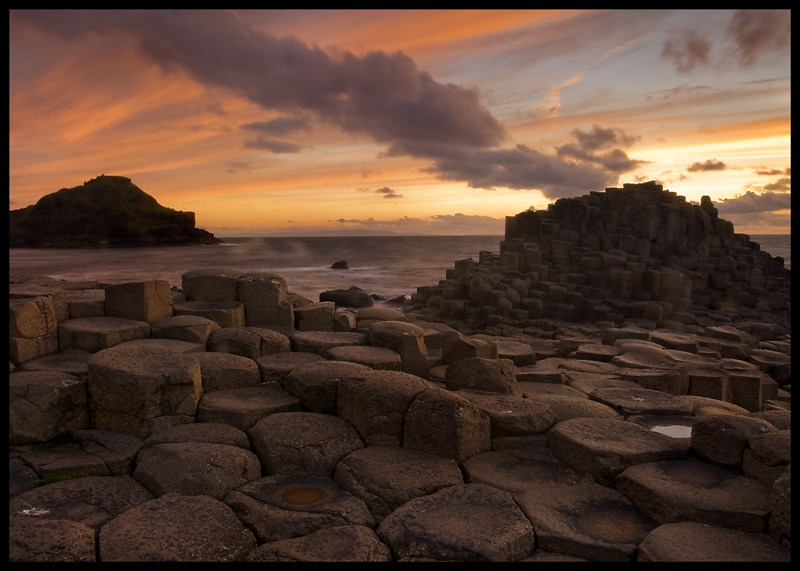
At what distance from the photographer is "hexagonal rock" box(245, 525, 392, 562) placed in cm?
357

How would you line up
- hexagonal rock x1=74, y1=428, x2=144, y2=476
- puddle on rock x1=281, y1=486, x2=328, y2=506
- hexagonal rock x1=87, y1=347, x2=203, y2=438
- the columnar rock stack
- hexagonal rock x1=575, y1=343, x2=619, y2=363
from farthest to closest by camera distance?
the columnar rock stack
hexagonal rock x1=575, y1=343, x2=619, y2=363
hexagonal rock x1=87, y1=347, x2=203, y2=438
hexagonal rock x1=74, y1=428, x2=144, y2=476
puddle on rock x1=281, y1=486, x2=328, y2=506

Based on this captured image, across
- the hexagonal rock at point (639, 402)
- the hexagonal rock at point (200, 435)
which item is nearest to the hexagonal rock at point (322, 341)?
the hexagonal rock at point (200, 435)

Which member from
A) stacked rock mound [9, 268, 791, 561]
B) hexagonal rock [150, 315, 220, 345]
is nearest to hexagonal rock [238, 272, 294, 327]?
stacked rock mound [9, 268, 791, 561]

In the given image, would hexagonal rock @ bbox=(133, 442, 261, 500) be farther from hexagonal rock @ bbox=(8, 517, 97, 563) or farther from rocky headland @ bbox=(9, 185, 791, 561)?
hexagonal rock @ bbox=(8, 517, 97, 563)

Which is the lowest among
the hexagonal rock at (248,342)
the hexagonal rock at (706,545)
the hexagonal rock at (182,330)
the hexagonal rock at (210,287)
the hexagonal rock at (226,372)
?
the hexagonal rock at (706,545)

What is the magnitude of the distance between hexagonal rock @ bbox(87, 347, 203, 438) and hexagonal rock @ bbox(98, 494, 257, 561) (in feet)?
4.31

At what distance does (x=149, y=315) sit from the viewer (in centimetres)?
721

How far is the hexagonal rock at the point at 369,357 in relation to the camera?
6.64 m

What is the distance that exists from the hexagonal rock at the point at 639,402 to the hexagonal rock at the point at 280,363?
396 cm

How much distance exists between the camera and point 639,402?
6.64m

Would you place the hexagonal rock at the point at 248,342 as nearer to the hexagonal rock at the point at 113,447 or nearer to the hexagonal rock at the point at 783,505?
the hexagonal rock at the point at 113,447

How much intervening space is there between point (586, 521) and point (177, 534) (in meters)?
3.18

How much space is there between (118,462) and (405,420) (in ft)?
9.22
